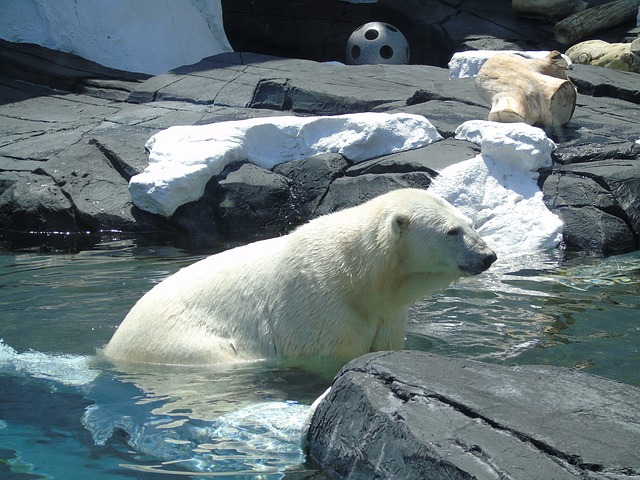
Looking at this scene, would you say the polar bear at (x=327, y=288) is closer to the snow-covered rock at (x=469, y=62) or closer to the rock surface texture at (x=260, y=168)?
the rock surface texture at (x=260, y=168)

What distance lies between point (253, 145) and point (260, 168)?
0.34m

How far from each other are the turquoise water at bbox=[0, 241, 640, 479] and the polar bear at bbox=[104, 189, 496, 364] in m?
0.15

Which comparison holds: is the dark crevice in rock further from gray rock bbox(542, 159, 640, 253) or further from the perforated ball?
the perforated ball

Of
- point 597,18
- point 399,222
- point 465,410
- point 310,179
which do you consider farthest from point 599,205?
point 597,18

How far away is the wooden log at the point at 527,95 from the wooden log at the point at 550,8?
646cm

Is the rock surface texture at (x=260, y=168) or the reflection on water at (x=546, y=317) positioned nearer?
the reflection on water at (x=546, y=317)

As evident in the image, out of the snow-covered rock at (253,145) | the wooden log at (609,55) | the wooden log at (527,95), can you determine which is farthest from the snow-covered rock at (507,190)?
the wooden log at (609,55)

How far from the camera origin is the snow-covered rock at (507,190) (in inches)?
289

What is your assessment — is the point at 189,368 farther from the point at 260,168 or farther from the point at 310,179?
the point at 260,168

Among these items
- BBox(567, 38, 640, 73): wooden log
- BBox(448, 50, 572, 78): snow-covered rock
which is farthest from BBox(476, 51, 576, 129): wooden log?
BBox(567, 38, 640, 73): wooden log

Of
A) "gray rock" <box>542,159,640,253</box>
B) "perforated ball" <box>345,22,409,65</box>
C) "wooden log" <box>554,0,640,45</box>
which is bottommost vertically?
"gray rock" <box>542,159,640,253</box>

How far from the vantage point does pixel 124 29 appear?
45.0 ft

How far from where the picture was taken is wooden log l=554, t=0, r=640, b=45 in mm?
14383

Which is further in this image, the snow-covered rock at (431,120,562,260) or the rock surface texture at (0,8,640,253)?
the rock surface texture at (0,8,640,253)
